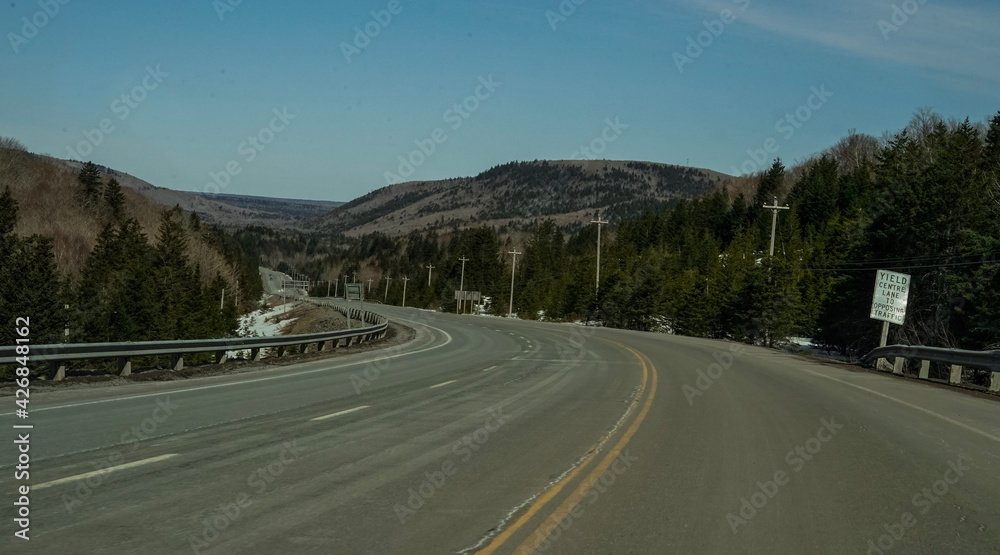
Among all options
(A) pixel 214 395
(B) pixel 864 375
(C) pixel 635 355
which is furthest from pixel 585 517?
(C) pixel 635 355

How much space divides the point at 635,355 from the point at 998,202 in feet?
91.2

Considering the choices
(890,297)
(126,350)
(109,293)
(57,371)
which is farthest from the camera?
(109,293)

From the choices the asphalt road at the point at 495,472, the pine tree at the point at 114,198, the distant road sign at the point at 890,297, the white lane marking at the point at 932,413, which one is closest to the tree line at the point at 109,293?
the pine tree at the point at 114,198

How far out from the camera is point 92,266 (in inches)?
2808

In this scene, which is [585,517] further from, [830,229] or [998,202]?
[830,229]

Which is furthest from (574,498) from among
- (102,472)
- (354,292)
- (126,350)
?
(354,292)

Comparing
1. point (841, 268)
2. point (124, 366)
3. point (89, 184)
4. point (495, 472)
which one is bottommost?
point (124, 366)

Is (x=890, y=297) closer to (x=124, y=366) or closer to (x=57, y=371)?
(x=124, y=366)

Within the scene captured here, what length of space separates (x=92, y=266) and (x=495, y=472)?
243 feet

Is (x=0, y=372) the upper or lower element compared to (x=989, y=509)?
lower

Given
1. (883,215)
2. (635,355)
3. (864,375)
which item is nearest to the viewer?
(864,375)

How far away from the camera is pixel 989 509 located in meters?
7.06

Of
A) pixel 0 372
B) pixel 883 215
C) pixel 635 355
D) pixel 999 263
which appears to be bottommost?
pixel 0 372

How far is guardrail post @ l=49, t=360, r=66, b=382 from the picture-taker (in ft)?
47.7
